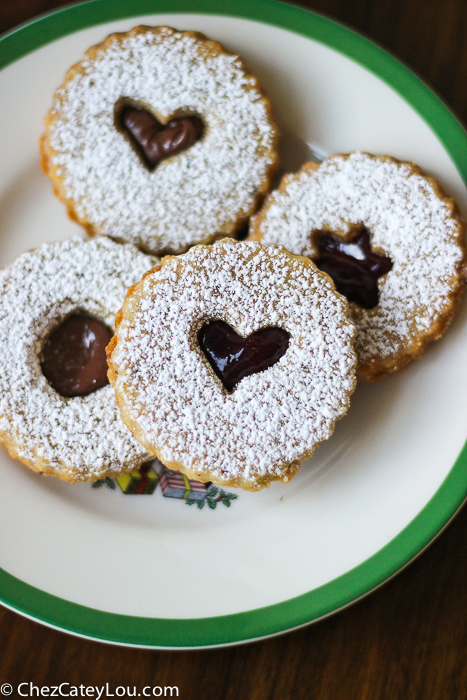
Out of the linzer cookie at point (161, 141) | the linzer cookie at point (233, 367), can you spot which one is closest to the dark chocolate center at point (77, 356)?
the linzer cookie at point (233, 367)

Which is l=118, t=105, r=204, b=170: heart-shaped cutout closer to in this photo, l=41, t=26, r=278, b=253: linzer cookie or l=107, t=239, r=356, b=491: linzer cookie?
l=41, t=26, r=278, b=253: linzer cookie

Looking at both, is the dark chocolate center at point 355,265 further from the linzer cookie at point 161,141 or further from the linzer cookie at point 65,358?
the linzer cookie at point 65,358

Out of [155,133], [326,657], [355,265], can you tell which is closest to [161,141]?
[155,133]

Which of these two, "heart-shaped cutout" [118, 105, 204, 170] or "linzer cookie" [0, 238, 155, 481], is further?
"heart-shaped cutout" [118, 105, 204, 170]

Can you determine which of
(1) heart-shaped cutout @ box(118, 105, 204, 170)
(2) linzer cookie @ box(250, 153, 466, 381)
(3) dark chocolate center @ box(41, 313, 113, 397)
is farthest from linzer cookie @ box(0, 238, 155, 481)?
(2) linzer cookie @ box(250, 153, 466, 381)

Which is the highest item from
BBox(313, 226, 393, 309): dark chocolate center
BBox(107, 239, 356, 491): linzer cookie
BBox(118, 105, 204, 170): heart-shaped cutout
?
BBox(313, 226, 393, 309): dark chocolate center

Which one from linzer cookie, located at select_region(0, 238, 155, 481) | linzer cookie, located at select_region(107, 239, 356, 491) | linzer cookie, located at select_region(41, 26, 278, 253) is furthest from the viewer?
linzer cookie, located at select_region(41, 26, 278, 253)

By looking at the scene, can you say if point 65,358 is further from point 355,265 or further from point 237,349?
point 355,265
